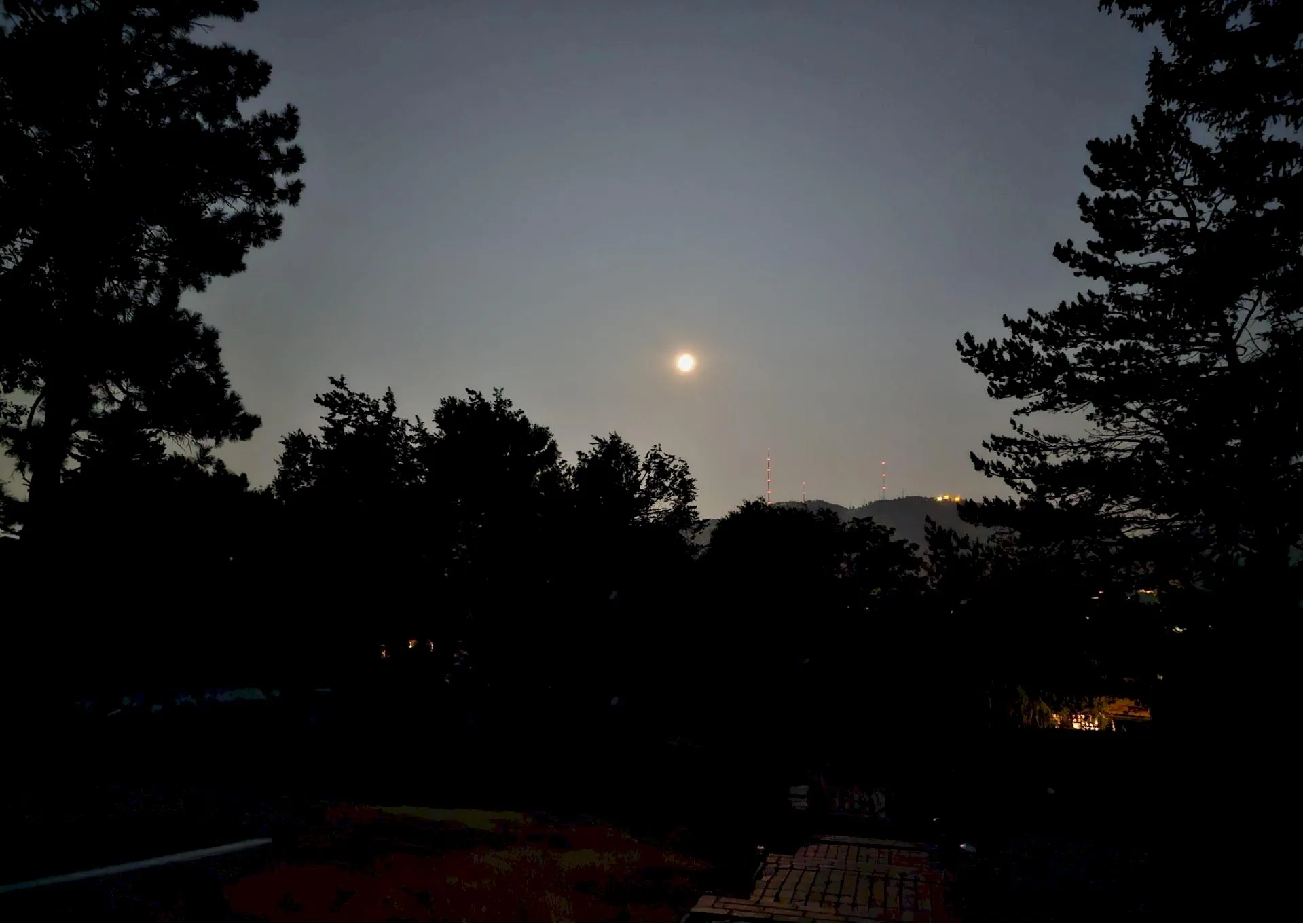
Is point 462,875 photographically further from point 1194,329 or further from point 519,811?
point 1194,329

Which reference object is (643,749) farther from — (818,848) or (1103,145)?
(1103,145)

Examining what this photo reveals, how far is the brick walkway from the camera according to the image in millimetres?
6297

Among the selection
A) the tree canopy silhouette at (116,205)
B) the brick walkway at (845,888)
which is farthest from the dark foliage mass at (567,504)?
the brick walkway at (845,888)

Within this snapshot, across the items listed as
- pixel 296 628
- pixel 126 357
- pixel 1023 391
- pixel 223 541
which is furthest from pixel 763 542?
pixel 126 357

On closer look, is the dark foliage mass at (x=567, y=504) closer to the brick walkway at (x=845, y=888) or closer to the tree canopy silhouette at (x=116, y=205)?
the tree canopy silhouette at (x=116, y=205)

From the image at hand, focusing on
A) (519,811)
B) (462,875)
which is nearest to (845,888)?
(462,875)

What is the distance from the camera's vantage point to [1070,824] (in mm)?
10781

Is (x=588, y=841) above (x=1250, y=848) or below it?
below

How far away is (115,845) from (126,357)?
35.9 feet

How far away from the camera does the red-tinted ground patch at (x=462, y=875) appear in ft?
19.5

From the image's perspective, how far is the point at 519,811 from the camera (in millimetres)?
10359

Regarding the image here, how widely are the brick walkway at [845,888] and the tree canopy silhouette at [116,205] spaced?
14.0m

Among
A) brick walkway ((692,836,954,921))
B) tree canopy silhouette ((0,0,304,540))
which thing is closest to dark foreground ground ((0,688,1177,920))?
brick walkway ((692,836,954,921))

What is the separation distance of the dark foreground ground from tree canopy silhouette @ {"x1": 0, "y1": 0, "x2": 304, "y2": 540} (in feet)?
21.1
